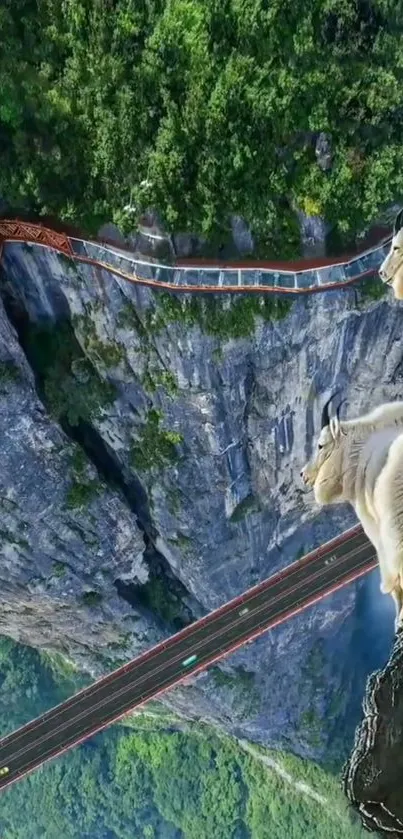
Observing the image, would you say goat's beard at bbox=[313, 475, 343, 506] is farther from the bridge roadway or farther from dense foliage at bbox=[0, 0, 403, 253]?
the bridge roadway

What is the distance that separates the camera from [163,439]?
69.0 feet

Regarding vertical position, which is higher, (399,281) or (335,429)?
(399,281)

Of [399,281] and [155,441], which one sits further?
[155,441]

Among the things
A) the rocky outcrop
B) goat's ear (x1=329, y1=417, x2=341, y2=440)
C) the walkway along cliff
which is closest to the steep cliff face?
the walkway along cliff

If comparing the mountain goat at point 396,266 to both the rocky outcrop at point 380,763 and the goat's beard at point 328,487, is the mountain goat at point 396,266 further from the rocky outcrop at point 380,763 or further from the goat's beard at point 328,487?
the rocky outcrop at point 380,763

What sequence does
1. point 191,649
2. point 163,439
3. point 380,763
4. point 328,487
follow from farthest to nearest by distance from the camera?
point 191,649, point 163,439, point 328,487, point 380,763

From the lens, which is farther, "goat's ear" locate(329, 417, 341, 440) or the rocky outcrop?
"goat's ear" locate(329, 417, 341, 440)

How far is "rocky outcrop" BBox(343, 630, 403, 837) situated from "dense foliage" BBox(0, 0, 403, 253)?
37.2 ft

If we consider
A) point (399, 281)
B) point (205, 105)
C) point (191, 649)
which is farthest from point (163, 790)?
point (205, 105)

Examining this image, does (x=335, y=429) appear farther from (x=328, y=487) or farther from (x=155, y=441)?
(x=155, y=441)

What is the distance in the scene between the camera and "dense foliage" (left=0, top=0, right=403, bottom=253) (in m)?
14.1

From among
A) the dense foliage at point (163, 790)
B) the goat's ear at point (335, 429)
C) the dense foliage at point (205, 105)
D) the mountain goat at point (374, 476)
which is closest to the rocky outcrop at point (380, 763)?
the mountain goat at point (374, 476)

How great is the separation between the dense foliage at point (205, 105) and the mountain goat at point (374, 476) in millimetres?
7034

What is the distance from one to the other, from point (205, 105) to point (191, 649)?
65.4ft
